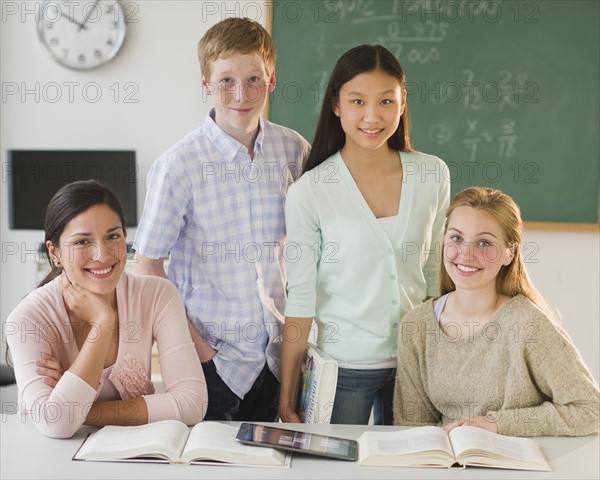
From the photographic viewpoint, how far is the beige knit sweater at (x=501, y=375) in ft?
5.51

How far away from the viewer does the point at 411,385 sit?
187cm

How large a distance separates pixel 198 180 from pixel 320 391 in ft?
2.00

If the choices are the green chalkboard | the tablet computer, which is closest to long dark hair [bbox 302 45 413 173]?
the tablet computer

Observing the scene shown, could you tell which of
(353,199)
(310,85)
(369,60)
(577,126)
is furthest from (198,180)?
(577,126)

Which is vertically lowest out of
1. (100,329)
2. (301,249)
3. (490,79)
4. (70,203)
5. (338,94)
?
(100,329)

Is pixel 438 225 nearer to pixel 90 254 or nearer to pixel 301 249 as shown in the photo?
pixel 301 249

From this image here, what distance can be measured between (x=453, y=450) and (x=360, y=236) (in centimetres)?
59

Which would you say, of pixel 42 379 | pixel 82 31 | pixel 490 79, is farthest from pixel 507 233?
pixel 82 31

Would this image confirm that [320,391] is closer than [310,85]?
Yes

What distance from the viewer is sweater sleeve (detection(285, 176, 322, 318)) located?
6.45 feet

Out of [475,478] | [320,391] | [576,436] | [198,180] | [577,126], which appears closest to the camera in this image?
[475,478]

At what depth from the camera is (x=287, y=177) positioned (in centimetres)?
210

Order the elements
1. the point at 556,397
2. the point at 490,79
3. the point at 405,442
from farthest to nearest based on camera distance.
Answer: the point at 490,79 → the point at 556,397 → the point at 405,442

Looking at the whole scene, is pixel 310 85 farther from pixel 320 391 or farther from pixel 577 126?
pixel 320 391
